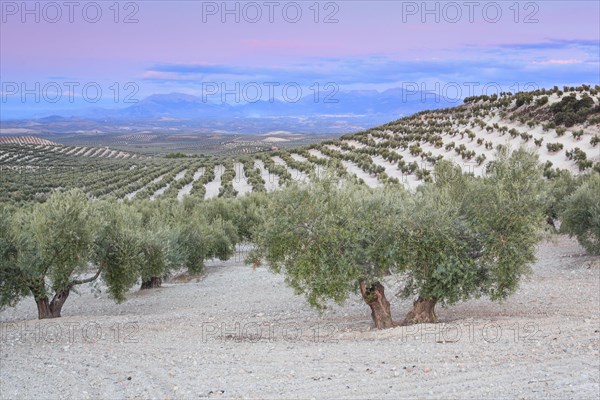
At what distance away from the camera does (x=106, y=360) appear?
46.0ft

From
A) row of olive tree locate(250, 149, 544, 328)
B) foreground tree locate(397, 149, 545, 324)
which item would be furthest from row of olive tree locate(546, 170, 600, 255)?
row of olive tree locate(250, 149, 544, 328)

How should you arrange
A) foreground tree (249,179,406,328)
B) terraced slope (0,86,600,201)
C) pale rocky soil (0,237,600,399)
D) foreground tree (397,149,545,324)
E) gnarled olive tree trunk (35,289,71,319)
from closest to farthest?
pale rocky soil (0,237,600,399) < foreground tree (397,149,545,324) < foreground tree (249,179,406,328) < gnarled olive tree trunk (35,289,71,319) < terraced slope (0,86,600,201)

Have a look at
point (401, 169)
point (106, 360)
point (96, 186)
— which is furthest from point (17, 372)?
point (96, 186)

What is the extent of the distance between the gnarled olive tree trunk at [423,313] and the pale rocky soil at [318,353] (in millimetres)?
730

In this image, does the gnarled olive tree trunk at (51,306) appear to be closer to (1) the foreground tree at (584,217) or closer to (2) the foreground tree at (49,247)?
(2) the foreground tree at (49,247)

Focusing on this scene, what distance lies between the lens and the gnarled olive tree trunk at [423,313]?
16.1 meters

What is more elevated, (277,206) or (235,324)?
(277,206)

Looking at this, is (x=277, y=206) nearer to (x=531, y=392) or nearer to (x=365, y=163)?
(x=531, y=392)

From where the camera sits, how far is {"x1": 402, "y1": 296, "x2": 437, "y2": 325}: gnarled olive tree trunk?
16.1 metres

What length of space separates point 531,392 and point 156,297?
17.8 m

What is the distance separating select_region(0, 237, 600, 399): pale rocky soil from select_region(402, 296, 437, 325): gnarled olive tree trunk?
28.7 inches

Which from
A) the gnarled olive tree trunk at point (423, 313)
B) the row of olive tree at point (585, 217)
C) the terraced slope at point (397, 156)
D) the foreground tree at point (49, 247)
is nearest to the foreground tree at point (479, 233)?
the gnarled olive tree trunk at point (423, 313)

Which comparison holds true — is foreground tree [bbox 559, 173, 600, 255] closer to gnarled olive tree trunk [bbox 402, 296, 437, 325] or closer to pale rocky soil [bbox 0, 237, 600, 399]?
pale rocky soil [bbox 0, 237, 600, 399]

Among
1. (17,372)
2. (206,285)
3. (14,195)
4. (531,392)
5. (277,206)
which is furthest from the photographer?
(14,195)
